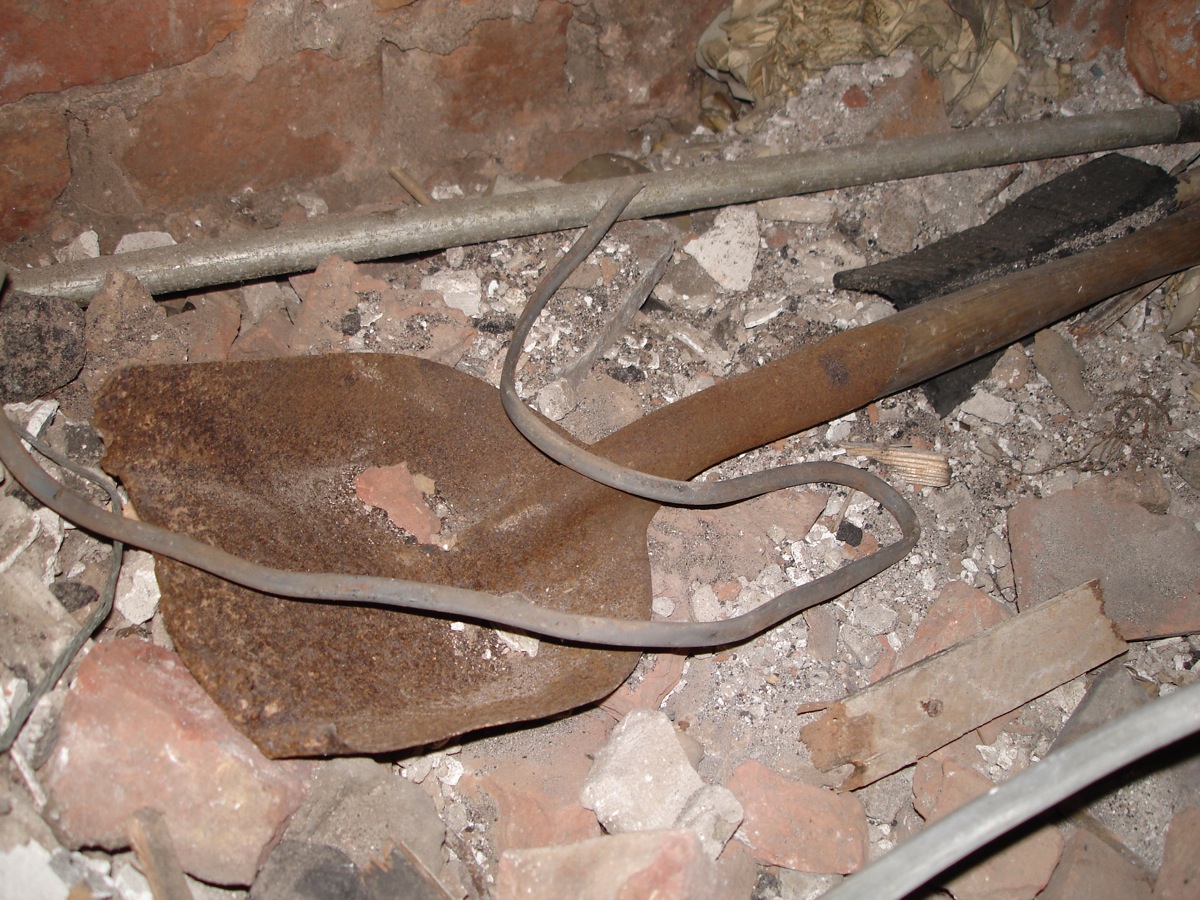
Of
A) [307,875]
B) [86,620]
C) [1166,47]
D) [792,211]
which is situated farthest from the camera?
[1166,47]

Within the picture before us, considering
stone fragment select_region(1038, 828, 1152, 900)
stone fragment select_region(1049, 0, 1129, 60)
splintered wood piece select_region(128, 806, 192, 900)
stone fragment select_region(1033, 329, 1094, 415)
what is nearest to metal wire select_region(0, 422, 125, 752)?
splintered wood piece select_region(128, 806, 192, 900)

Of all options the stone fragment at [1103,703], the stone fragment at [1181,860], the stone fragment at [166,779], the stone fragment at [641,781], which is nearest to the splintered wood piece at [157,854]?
the stone fragment at [166,779]

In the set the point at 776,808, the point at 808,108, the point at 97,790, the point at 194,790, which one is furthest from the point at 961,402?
the point at 97,790

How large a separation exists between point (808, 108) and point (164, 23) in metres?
1.53

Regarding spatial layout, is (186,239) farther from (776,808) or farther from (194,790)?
(776,808)

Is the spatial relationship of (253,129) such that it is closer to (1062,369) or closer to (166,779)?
(166,779)

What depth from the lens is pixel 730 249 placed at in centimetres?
195

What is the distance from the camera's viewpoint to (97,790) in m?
1.16

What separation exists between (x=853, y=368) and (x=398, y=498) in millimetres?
909

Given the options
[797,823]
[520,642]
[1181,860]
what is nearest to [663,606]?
[520,642]

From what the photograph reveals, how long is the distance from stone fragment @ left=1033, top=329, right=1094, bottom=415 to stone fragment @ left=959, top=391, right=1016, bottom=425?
14cm

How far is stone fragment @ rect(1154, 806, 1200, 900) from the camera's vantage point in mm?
1416

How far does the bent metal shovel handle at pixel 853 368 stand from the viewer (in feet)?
4.91

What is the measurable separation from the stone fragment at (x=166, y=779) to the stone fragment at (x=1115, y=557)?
1485 mm
